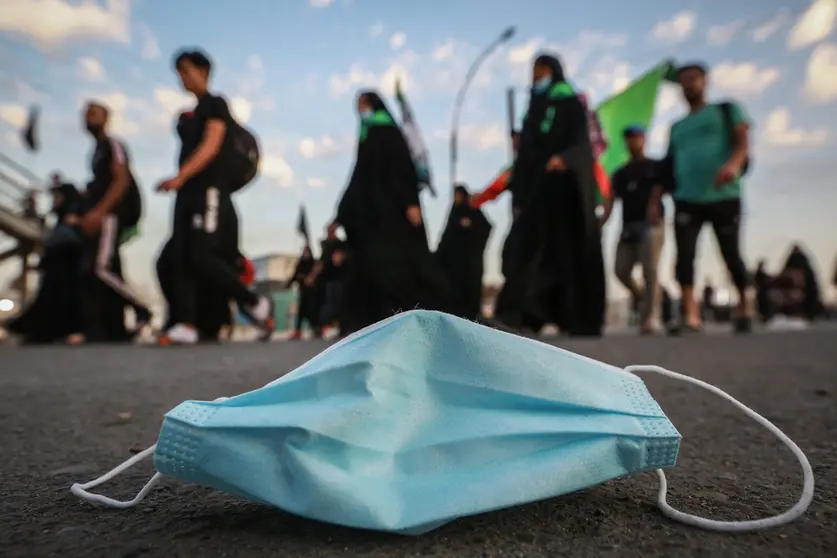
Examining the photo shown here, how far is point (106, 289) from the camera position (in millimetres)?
6523

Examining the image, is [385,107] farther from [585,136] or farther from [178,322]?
[178,322]

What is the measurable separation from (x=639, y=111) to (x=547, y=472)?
977 centimetres

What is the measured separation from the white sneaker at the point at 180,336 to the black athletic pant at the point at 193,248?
0.20 ft

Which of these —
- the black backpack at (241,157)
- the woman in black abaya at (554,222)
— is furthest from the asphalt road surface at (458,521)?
the woman in black abaya at (554,222)

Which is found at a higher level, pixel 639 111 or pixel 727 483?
pixel 639 111

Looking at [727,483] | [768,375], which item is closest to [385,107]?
[768,375]

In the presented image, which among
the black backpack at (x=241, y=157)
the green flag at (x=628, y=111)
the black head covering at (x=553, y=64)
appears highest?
the green flag at (x=628, y=111)

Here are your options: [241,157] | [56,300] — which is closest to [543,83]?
[241,157]

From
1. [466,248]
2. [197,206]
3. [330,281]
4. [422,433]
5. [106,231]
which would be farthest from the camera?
[330,281]

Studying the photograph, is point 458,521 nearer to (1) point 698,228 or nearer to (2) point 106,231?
(1) point 698,228

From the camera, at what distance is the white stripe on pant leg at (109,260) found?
6.25 meters

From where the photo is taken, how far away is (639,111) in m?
9.73

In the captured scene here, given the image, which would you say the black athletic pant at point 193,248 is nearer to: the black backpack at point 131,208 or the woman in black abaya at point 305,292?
the woman in black abaya at point 305,292

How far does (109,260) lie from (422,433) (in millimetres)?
6325
